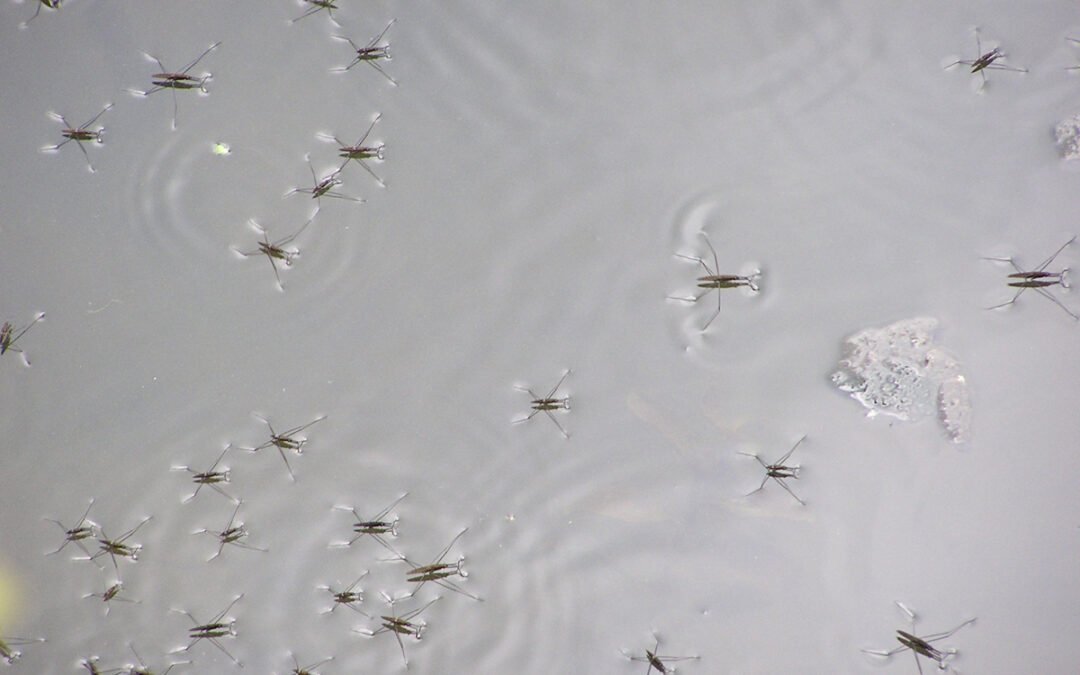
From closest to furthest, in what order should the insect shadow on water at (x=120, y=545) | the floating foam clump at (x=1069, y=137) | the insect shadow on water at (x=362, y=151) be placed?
the floating foam clump at (x=1069, y=137), the insect shadow on water at (x=362, y=151), the insect shadow on water at (x=120, y=545)

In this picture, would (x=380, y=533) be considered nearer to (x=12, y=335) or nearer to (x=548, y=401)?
(x=548, y=401)

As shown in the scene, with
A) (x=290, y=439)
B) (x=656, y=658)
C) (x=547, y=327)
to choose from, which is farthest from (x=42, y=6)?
(x=656, y=658)

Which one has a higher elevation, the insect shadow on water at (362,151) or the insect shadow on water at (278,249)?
the insect shadow on water at (362,151)

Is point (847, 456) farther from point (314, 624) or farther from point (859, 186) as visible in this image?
point (314, 624)

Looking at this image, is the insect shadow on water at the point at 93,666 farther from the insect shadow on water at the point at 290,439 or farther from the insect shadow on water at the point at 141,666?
the insect shadow on water at the point at 290,439

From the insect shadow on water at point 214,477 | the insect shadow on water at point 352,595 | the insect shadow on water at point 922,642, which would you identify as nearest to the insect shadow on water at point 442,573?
the insect shadow on water at point 352,595

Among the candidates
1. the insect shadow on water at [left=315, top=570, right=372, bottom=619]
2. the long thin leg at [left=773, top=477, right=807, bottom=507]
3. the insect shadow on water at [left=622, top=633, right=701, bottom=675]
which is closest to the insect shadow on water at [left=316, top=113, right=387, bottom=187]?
the insect shadow on water at [left=315, top=570, right=372, bottom=619]

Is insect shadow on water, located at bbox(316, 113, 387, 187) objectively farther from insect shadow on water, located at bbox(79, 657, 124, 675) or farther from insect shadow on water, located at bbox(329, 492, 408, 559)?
insect shadow on water, located at bbox(79, 657, 124, 675)

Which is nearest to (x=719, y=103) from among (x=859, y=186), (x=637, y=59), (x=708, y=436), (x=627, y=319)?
(x=637, y=59)
